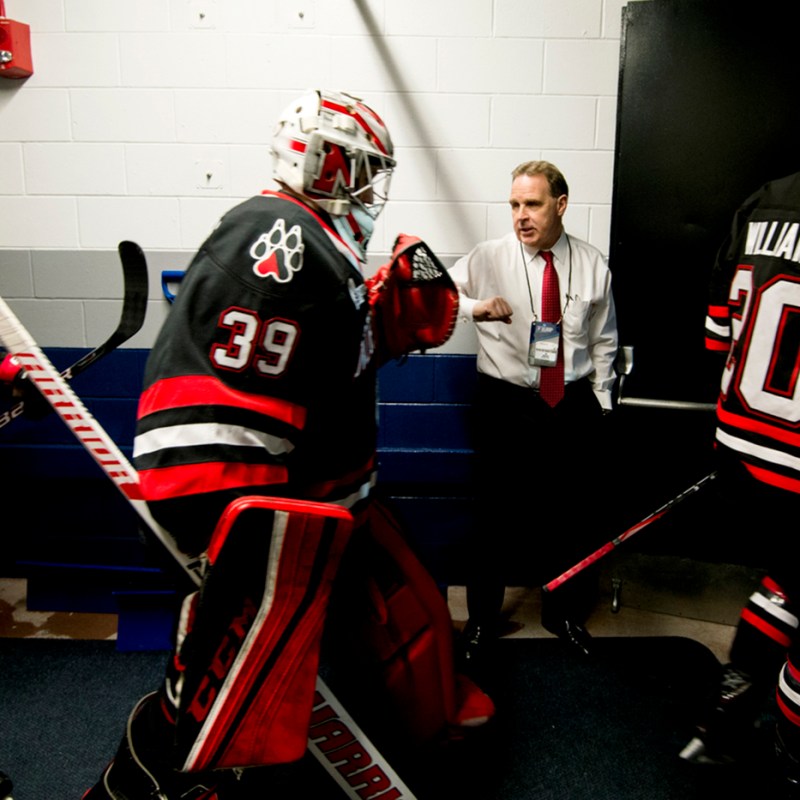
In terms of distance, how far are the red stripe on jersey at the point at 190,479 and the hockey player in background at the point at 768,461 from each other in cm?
108

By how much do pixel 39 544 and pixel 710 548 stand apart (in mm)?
2485

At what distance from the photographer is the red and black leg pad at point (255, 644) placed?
3.58ft

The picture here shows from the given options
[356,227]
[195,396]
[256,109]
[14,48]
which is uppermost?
[14,48]

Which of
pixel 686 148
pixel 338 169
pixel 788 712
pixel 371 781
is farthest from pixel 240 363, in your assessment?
pixel 686 148

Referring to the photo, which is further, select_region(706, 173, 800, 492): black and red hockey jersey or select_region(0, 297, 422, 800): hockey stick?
select_region(706, 173, 800, 492): black and red hockey jersey

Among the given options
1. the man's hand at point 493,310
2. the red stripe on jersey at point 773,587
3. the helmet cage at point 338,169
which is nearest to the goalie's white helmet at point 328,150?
the helmet cage at point 338,169

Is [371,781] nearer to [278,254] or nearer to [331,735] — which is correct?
[331,735]

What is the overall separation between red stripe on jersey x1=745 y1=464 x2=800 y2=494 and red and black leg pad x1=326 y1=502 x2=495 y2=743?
74 cm

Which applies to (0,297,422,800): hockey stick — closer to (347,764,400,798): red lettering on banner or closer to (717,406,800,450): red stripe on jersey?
(347,764,400,798): red lettering on banner

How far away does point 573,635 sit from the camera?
2.28 m

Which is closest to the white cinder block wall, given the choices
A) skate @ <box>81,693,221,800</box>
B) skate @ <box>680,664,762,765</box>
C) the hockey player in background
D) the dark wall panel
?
the dark wall panel

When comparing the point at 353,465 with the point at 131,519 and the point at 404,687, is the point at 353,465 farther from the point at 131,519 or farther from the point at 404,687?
the point at 131,519

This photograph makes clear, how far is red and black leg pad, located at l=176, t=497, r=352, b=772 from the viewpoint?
1.09 m

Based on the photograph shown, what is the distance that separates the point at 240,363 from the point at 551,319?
4.20 feet
